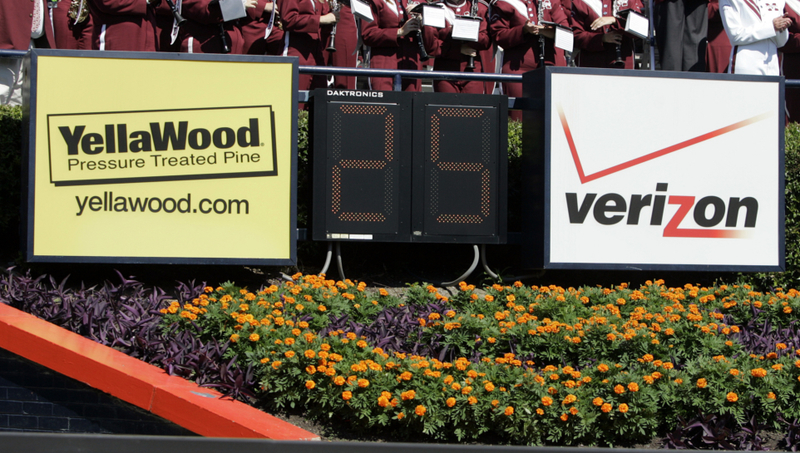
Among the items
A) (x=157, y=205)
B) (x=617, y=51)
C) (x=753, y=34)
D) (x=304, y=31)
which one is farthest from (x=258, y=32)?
(x=753, y=34)

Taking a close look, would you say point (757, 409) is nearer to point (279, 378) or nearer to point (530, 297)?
point (530, 297)

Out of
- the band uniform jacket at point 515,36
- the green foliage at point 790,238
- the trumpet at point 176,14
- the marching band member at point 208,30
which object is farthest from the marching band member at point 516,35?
the trumpet at point 176,14

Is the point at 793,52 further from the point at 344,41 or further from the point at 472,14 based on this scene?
the point at 344,41

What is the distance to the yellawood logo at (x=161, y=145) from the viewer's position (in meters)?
5.96

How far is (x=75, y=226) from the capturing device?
5.93 metres

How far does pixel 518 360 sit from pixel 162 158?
3.14 metres

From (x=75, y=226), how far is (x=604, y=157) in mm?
4067

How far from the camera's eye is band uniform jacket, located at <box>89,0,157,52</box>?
834 centimetres

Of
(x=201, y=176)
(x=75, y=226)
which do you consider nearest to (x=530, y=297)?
(x=201, y=176)

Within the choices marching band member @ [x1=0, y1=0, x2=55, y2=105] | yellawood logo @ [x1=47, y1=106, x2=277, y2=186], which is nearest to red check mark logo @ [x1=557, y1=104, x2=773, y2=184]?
yellawood logo @ [x1=47, y1=106, x2=277, y2=186]

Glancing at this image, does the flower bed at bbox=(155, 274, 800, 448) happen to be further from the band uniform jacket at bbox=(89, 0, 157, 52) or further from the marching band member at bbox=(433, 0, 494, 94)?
the marching band member at bbox=(433, 0, 494, 94)

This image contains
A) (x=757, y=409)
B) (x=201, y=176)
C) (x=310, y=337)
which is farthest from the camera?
(x=201, y=176)

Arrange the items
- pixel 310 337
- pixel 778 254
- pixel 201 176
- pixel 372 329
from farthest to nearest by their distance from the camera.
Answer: pixel 778 254 < pixel 201 176 < pixel 372 329 < pixel 310 337

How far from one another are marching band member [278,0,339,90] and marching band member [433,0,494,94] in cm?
132
